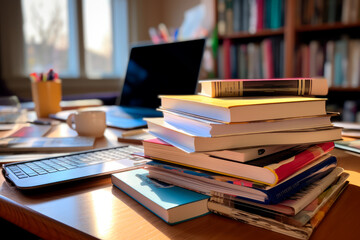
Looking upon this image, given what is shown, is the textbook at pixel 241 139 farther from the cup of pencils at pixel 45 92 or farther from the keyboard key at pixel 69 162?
the cup of pencils at pixel 45 92

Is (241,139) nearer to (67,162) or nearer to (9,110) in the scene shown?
(67,162)

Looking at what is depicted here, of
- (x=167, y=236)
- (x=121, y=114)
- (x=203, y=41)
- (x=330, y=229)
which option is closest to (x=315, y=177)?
(x=330, y=229)

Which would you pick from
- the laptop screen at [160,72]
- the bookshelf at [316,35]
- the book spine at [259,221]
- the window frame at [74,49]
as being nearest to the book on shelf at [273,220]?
the book spine at [259,221]

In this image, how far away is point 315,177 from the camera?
1.43ft

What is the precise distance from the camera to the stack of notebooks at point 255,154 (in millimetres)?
355

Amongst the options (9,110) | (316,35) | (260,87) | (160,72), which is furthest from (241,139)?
(316,35)

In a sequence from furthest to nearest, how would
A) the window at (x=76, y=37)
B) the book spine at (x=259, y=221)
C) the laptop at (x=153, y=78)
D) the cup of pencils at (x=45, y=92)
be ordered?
1. the window at (x=76, y=37)
2. the cup of pencils at (x=45, y=92)
3. the laptop at (x=153, y=78)
4. the book spine at (x=259, y=221)

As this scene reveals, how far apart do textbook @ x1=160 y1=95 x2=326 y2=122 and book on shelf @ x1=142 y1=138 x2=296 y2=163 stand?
4cm

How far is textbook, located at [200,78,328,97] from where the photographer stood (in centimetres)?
48

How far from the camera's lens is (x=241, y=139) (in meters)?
0.40

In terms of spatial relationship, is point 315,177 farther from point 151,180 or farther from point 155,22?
point 155,22

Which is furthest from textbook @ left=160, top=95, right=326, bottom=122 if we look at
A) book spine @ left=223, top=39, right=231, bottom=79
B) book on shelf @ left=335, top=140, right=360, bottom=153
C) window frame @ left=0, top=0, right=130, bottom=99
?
window frame @ left=0, top=0, right=130, bottom=99

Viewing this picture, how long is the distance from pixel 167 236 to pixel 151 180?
134 millimetres

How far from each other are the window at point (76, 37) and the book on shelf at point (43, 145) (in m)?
2.16
